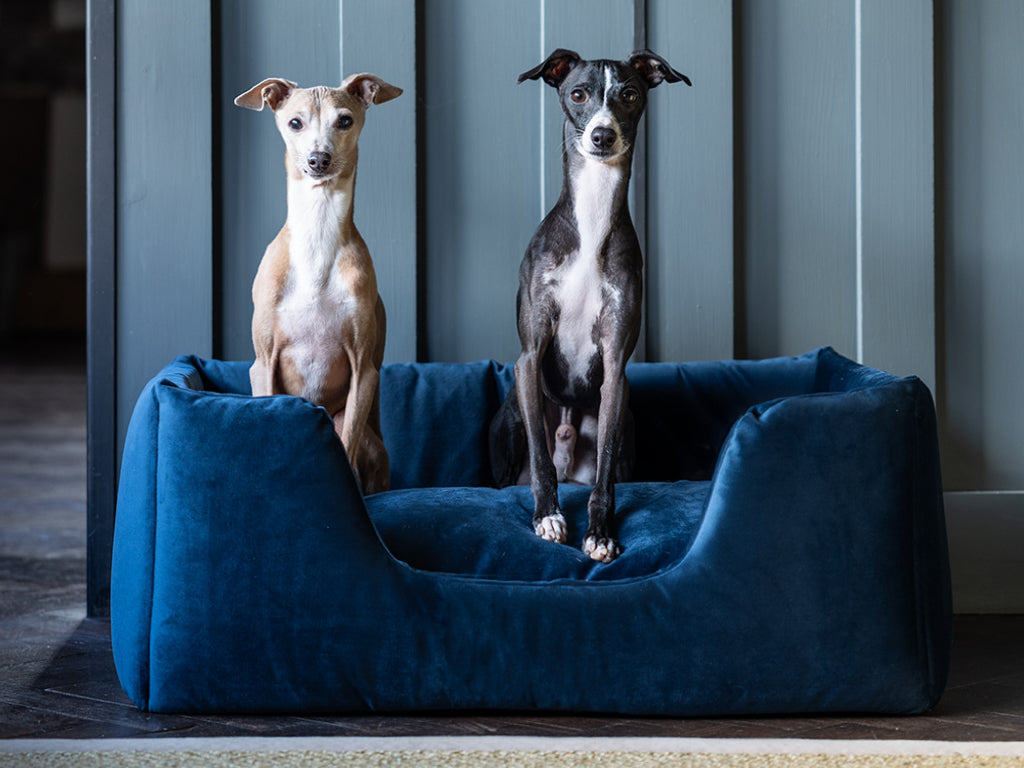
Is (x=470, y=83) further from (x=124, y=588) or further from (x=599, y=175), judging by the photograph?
(x=124, y=588)

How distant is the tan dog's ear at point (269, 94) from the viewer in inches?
99.2

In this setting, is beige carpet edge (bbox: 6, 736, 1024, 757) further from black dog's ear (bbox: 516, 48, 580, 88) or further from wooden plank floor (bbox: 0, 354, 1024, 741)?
black dog's ear (bbox: 516, 48, 580, 88)

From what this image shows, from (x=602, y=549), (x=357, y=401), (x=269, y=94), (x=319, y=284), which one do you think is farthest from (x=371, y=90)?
(x=602, y=549)

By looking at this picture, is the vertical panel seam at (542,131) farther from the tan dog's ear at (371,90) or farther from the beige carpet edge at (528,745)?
the beige carpet edge at (528,745)

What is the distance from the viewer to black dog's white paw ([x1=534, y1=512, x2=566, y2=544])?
223cm

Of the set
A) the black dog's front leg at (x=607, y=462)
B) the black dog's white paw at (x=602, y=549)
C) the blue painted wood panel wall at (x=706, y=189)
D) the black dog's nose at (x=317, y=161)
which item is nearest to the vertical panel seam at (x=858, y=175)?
the blue painted wood panel wall at (x=706, y=189)

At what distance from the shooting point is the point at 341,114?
2477 mm

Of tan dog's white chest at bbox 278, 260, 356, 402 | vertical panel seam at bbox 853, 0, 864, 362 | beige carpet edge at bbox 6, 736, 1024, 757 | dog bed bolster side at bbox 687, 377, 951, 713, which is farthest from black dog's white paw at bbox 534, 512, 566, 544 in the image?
vertical panel seam at bbox 853, 0, 864, 362

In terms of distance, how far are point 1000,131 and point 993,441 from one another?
886mm

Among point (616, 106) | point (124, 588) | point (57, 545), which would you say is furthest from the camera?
point (57, 545)

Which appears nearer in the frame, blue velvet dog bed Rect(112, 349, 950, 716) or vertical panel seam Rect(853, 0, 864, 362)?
blue velvet dog bed Rect(112, 349, 950, 716)

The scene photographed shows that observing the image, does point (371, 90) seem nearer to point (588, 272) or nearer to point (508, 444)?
point (588, 272)

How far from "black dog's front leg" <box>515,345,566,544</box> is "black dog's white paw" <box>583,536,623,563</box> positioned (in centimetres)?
6

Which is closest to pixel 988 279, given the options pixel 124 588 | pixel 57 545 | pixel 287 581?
pixel 287 581
